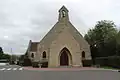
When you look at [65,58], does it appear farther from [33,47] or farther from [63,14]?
[33,47]

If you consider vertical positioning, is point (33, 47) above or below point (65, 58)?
above

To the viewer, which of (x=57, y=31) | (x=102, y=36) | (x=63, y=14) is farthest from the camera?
(x=102, y=36)

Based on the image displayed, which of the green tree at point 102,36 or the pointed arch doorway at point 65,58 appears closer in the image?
the pointed arch doorway at point 65,58

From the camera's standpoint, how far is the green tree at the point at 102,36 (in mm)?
51781

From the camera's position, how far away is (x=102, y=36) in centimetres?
5800

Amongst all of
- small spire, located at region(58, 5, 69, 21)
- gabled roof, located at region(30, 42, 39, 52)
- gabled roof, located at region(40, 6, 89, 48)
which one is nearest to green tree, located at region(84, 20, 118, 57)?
gabled roof, located at region(40, 6, 89, 48)

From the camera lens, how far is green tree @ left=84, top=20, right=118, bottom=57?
5178 centimetres

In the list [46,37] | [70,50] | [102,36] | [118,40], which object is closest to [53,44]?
[70,50]

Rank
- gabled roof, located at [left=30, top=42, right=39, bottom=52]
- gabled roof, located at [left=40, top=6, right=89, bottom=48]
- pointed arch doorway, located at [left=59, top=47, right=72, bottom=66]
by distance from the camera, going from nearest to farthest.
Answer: pointed arch doorway, located at [left=59, top=47, right=72, bottom=66]
gabled roof, located at [left=40, top=6, right=89, bottom=48]
gabled roof, located at [left=30, top=42, right=39, bottom=52]

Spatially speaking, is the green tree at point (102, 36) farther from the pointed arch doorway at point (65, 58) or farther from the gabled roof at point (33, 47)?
the gabled roof at point (33, 47)

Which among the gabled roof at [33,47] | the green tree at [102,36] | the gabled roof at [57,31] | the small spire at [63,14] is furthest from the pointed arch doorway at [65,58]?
the gabled roof at [33,47]

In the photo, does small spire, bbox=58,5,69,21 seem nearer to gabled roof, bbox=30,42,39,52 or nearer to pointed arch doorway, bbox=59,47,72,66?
pointed arch doorway, bbox=59,47,72,66

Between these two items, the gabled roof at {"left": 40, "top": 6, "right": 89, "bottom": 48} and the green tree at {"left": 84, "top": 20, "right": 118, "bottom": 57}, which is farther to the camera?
the green tree at {"left": 84, "top": 20, "right": 118, "bottom": 57}

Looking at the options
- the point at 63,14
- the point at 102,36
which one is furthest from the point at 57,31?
the point at 102,36
